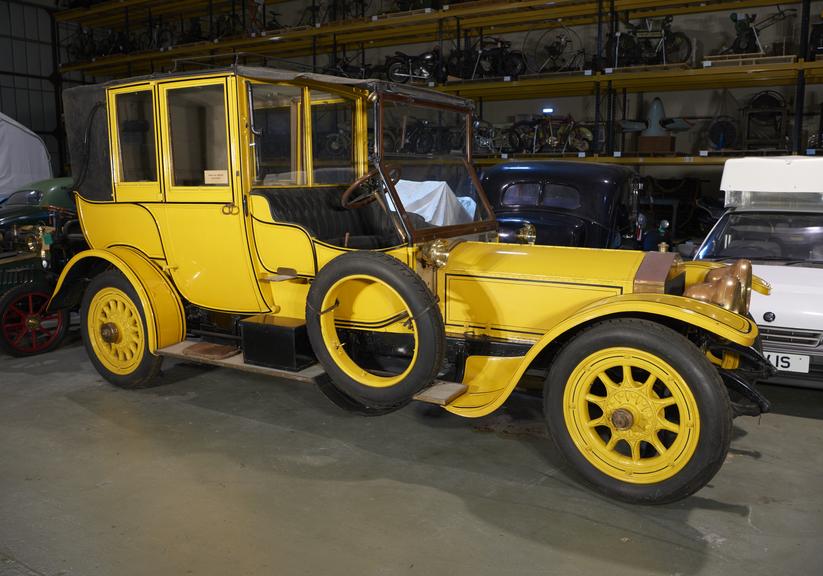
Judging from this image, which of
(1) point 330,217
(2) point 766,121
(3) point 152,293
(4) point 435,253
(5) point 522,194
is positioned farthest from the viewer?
(2) point 766,121

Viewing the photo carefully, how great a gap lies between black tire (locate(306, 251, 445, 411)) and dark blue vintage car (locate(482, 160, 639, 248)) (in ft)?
10.00

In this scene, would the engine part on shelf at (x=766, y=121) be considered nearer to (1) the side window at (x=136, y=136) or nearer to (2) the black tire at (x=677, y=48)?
(2) the black tire at (x=677, y=48)

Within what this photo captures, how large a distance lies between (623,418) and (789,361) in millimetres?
1695

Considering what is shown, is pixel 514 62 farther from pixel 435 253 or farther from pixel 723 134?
pixel 435 253

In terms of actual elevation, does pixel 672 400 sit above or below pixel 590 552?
above

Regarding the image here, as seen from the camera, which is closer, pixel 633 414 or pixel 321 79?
pixel 633 414

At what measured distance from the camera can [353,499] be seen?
10.4 ft

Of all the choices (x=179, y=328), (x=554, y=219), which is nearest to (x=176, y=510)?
(x=179, y=328)

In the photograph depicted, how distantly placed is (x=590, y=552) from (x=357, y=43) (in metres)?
11.6

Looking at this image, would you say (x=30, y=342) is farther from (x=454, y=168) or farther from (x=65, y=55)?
(x=65, y=55)

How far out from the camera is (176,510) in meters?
3.08

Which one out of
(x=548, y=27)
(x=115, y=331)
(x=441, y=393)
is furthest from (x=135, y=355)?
(x=548, y=27)

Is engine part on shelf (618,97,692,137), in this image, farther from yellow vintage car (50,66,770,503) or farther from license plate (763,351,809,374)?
license plate (763,351,809,374)

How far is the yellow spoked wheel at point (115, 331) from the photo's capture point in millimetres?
4562
